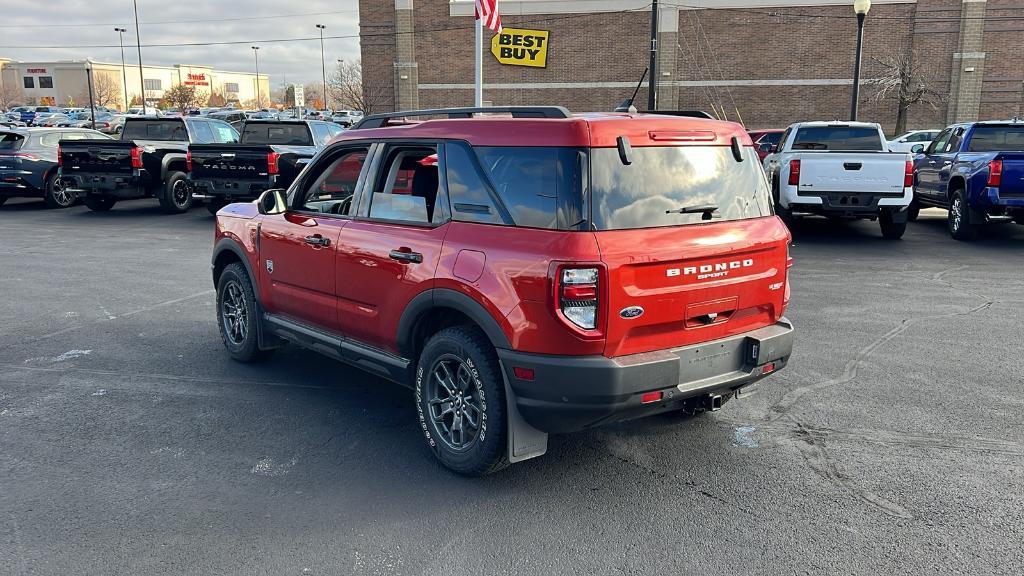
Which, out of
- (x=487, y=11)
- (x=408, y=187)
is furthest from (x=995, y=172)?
(x=408, y=187)

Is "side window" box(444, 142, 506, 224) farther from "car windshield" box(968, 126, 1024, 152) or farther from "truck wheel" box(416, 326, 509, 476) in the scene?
"car windshield" box(968, 126, 1024, 152)

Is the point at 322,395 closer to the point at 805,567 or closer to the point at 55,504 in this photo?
Answer: the point at 55,504

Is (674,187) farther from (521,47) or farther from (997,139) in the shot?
(521,47)

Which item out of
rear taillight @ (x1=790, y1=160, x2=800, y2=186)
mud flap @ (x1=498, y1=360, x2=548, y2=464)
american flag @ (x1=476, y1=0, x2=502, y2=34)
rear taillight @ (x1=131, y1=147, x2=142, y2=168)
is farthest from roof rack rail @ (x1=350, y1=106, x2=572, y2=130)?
rear taillight @ (x1=131, y1=147, x2=142, y2=168)

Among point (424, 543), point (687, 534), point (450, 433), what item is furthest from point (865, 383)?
point (424, 543)

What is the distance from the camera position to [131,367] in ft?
21.2

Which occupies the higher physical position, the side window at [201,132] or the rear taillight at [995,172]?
the side window at [201,132]

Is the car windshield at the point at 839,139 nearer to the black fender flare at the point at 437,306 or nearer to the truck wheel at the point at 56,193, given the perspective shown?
the black fender flare at the point at 437,306

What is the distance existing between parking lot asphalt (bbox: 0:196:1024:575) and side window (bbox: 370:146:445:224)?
4.50 feet

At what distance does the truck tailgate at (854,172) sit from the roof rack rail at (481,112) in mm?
8720

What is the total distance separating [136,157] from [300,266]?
12.5m

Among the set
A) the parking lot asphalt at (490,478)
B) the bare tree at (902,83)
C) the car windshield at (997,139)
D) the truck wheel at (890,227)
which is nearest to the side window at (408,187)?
the parking lot asphalt at (490,478)

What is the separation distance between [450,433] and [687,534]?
4.58 ft

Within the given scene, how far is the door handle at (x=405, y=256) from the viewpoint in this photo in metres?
4.50
